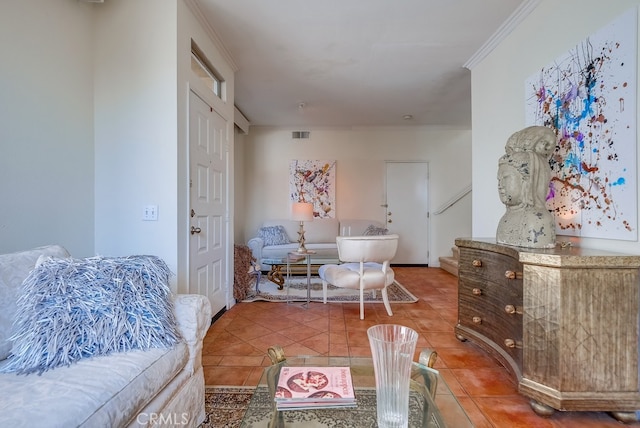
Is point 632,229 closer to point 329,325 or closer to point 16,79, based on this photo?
point 329,325

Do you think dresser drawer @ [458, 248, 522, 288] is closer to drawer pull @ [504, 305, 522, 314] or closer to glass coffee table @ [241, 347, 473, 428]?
drawer pull @ [504, 305, 522, 314]

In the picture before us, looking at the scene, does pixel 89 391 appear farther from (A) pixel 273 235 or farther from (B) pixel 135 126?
(A) pixel 273 235

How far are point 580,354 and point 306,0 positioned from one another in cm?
276

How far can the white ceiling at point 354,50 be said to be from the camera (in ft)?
7.18

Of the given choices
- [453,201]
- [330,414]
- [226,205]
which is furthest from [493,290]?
[453,201]

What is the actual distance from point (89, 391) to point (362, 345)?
173 centimetres

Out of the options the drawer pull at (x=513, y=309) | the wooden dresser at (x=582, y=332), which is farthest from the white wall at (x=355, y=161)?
the wooden dresser at (x=582, y=332)

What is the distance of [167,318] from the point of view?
1.23 meters

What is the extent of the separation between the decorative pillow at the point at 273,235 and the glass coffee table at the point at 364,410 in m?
3.60

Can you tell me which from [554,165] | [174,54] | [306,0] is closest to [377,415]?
[554,165]

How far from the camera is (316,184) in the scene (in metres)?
5.30

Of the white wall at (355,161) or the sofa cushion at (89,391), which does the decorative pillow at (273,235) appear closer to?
the white wall at (355,161)

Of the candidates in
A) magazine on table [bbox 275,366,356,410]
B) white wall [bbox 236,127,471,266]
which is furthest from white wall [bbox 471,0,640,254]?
white wall [bbox 236,127,471,266]

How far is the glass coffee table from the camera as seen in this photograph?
858 mm
